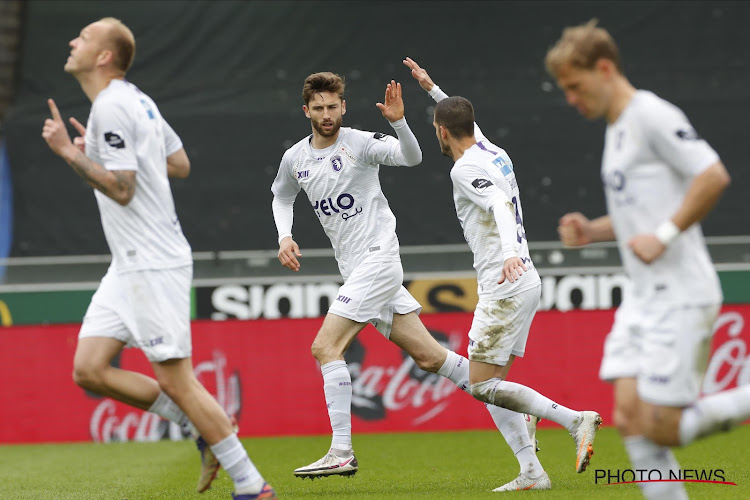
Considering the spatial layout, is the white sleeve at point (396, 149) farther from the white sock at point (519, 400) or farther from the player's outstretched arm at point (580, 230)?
the player's outstretched arm at point (580, 230)

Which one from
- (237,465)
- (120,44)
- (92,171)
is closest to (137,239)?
(92,171)

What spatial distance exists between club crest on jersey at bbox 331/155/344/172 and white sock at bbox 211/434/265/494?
221cm

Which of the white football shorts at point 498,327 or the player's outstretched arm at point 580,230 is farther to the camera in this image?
the white football shorts at point 498,327

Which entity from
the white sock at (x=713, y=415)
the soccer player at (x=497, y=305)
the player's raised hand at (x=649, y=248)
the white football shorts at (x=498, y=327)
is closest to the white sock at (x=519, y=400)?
the soccer player at (x=497, y=305)

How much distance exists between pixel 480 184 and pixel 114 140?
Answer: 1.98 m

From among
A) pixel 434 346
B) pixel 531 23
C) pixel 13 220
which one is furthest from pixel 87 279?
pixel 434 346

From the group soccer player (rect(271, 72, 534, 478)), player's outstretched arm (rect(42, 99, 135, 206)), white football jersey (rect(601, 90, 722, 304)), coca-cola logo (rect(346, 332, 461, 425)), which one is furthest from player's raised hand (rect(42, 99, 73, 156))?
coca-cola logo (rect(346, 332, 461, 425))

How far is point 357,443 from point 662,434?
607cm

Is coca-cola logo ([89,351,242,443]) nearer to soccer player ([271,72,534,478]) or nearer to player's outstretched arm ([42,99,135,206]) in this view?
soccer player ([271,72,534,478])

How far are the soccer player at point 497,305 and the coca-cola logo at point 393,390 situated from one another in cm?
475

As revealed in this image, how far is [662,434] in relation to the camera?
3.91 metres

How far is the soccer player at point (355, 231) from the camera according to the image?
6336 millimetres

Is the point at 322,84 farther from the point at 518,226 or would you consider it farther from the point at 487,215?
the point at 518,226

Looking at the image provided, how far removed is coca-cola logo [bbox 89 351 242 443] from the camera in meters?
10.6
